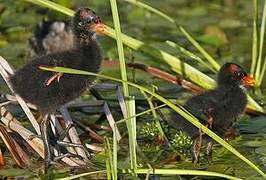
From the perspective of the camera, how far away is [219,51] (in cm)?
844

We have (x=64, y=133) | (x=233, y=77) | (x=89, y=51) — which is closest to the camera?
(x=89, y=51)

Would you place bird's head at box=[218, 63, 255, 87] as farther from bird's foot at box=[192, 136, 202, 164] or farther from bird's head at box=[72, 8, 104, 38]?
bird's head at box=[72, 8, 104, 38]

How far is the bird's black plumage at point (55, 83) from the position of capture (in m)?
5.02

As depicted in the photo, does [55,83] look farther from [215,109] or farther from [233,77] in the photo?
[233,77]

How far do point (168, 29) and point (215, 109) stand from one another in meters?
4.09

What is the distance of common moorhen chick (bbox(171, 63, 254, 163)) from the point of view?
17.3 feet

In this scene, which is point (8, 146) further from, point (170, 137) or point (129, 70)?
point (129, 70)

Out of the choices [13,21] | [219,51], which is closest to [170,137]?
[219,51]

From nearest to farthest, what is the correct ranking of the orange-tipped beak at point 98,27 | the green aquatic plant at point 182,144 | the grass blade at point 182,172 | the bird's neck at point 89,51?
the grass blade at point 182,172
the bird's neck at point 89,51
the orange-tipped beak at point 98,27
the green aquatic plant at point 182,144

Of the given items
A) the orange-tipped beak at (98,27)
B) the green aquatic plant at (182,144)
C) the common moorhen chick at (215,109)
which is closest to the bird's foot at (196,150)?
the common moorhen chick at (215,109)

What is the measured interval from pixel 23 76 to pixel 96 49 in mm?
456

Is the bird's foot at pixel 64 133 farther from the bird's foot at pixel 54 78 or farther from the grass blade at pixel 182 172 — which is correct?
the grass blade at pixel 182 172

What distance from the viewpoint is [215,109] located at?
5336 mm

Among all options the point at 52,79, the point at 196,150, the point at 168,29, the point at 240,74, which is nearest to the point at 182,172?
the point at 196,150
